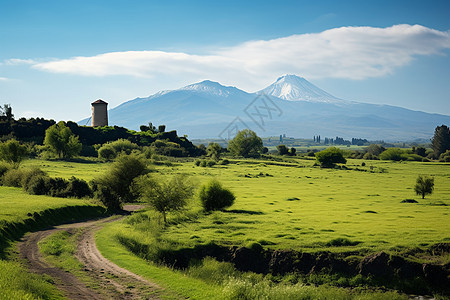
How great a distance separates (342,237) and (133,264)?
16524 mm

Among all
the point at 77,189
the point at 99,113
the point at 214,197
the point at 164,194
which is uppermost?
the point at 99,113

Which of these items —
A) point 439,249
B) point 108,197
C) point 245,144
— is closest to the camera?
point 439,249

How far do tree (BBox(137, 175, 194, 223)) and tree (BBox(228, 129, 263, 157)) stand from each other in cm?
12400

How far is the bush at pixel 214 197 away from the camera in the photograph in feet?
166

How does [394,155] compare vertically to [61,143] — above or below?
below

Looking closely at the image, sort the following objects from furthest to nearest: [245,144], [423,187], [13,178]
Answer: [245,144], [13,178], [423,187]

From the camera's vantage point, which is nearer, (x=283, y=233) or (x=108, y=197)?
(x=283, y=233)

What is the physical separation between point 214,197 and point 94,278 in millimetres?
26756

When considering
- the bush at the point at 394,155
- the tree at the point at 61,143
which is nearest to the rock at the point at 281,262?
the tree at the point at 61,143

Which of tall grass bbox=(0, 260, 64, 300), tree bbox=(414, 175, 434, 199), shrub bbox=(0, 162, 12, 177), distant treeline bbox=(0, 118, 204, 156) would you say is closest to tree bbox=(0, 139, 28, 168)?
shrub bbox=(0, 162, 12, 177)

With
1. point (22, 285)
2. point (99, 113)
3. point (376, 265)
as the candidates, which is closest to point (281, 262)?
point (376, 265)

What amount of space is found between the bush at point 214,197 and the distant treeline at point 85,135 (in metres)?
89.9

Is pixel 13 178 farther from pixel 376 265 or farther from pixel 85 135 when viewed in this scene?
pixel 85 135

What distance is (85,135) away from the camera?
148 m
